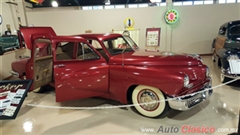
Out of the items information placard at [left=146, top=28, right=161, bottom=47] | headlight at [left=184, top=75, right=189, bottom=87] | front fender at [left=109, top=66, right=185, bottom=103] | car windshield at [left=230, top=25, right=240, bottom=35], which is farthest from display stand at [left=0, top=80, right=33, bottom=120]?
car windshield at [left=230, top=25, right=240, bottom=35]

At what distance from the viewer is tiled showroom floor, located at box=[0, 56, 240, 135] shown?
2346 mm

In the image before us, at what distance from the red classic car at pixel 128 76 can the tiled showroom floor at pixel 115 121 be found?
0.83 feet

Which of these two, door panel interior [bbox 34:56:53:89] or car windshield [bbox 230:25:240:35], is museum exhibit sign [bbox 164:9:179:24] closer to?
car windshield [bbox 230:25:240:35]

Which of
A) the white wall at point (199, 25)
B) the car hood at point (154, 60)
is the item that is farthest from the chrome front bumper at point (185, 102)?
the white wall at point (199, 25)

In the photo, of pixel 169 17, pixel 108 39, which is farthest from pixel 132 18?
pixel 108 39

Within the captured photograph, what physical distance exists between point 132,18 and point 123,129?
18.8 ft

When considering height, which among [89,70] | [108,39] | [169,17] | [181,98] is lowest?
[181,98]

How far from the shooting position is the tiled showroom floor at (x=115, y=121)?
2.35 m

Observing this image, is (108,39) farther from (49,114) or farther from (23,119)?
(23,119)

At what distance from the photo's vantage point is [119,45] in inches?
135

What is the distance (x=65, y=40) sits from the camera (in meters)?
2.80

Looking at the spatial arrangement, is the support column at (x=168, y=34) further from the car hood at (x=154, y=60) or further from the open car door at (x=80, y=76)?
the open car door at (x=80, y=76)

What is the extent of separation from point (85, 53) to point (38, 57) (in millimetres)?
1151

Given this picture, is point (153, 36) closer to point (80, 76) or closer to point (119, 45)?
point (119, 45)
